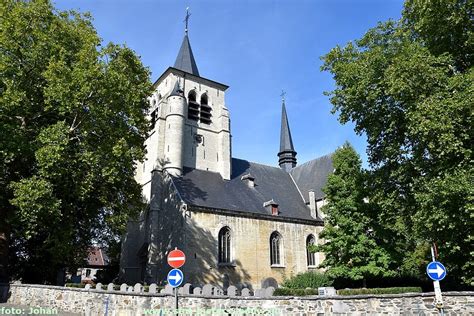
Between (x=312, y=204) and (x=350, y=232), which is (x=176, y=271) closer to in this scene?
(x=350, y=232)

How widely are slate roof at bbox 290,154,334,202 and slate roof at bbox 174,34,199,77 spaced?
1249 centimetres

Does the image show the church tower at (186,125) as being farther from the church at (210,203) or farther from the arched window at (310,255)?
the arched window at (310,255)

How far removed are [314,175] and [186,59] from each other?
1479 centimetres

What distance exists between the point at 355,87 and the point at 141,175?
18.6 meters

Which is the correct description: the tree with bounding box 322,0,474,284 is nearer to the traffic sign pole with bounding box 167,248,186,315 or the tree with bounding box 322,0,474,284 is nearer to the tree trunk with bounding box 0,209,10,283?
the traffic sign pole with bounding box 167,248,186,315

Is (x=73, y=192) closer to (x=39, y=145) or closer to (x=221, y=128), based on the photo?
(x=39, y=145)

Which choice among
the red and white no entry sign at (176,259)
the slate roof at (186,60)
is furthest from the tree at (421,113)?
the slate roof at (186,60)

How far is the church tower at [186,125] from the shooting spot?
26.5 meters

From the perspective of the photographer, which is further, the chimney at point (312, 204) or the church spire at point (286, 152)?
the church spire at point (286, 152)

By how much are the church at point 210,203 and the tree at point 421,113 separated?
34.5ft

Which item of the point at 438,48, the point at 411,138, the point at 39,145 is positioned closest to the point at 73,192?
the point at 39,145

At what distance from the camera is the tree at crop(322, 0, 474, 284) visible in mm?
11703

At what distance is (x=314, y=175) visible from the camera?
102 feet

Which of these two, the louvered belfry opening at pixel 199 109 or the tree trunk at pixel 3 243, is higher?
the louvered belfry opening at pixel 199 109
